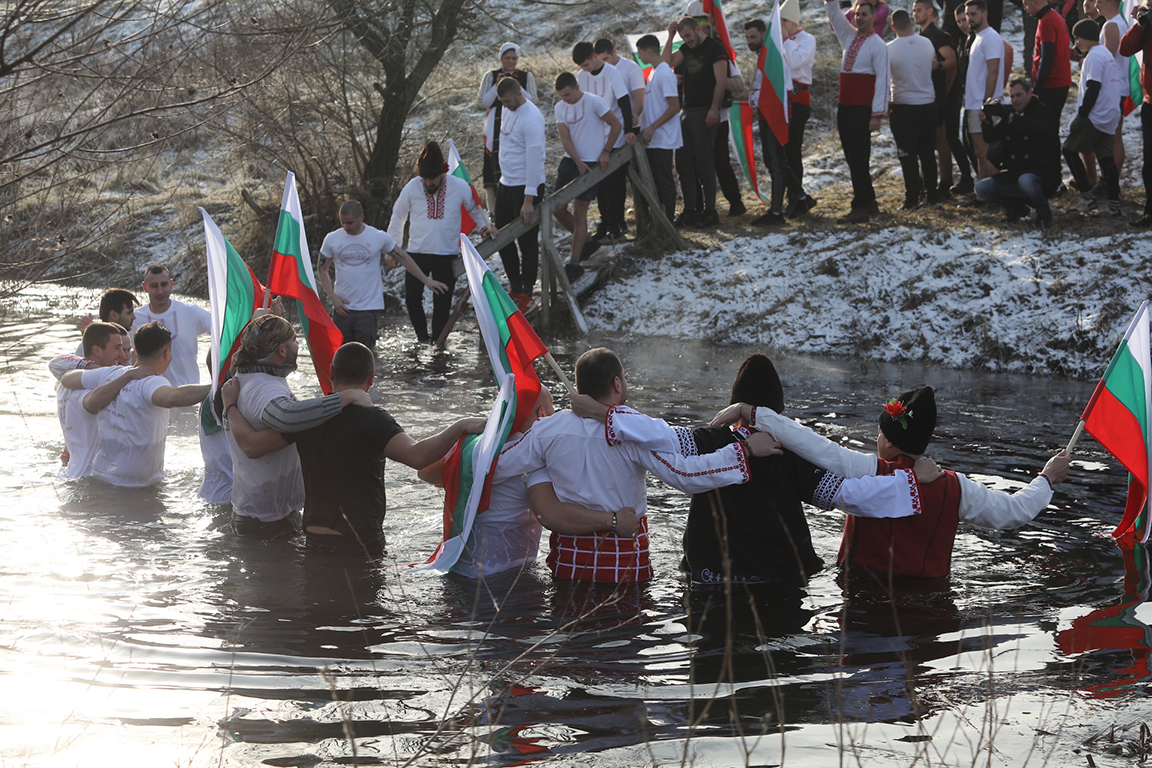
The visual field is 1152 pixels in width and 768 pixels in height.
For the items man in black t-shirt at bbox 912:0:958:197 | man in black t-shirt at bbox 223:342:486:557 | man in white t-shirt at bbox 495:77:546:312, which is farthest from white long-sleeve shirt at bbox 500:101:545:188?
man in black t-shirt at bbox 223:342:486:557

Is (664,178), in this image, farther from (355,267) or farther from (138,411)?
(138,411)

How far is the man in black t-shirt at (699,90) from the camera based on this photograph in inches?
554

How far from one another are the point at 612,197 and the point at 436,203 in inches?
148

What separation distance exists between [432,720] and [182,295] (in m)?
16.9

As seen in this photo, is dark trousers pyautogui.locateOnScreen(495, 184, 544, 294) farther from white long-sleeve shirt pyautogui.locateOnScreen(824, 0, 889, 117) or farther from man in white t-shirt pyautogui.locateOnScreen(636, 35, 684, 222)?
white long-sleeve shirt pyautogui.locateOnScreen(824, 0, 889, 117)

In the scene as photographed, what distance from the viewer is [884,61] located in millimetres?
12914

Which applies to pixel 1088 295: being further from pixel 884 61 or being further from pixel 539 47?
pixel 539 47

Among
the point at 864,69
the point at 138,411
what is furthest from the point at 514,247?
the point at 138,411

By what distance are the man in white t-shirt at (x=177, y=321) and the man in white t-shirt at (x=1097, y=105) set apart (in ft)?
32.6

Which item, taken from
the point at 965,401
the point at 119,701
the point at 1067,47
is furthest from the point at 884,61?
the point at 119,701

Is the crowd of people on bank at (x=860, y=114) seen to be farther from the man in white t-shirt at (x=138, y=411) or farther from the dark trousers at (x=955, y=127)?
the man in white t-shirt at (x=138, y=411)

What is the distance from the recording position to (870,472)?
538cm

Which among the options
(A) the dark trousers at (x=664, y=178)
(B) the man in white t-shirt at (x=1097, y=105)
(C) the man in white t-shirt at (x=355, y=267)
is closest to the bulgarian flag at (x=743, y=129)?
(A) the dark trousers at (x=664, y=178)

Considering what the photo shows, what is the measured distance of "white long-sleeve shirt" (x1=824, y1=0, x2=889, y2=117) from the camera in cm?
1291
